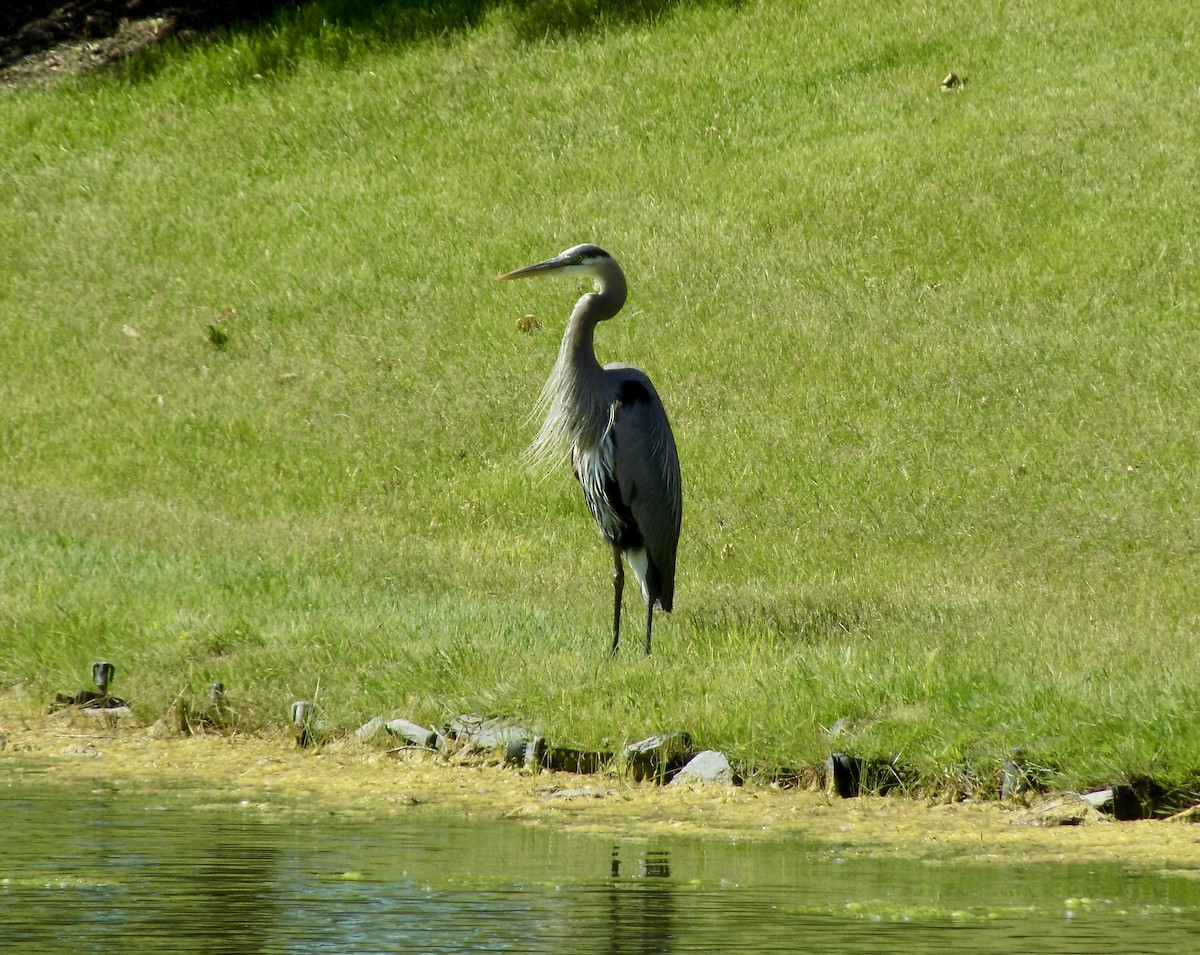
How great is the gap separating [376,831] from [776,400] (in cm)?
931

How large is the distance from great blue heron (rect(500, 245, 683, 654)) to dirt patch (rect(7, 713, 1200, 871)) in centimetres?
266

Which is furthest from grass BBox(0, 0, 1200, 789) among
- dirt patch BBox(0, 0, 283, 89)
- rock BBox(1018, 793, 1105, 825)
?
dirt patch BBox(0, 0, 283, 89)

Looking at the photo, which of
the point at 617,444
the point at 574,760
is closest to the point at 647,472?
the point at 617,444

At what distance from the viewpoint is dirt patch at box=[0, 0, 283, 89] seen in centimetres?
2384

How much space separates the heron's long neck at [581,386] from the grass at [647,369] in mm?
1110

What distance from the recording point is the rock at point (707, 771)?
6934 mm

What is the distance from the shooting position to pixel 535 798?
680 centimetres

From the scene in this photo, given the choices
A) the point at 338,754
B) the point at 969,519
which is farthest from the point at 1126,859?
the point at 969,519

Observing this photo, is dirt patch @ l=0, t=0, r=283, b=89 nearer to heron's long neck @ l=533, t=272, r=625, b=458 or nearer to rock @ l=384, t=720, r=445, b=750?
heron's long neck @ l=533, t=272, r=625, b=458

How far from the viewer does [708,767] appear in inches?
275

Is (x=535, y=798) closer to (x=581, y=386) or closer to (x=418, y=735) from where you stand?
(x=418, y=735)

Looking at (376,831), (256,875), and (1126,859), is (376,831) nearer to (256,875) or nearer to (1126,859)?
(256,875)

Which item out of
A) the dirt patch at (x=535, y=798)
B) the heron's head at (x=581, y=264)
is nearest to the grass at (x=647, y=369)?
the dirt patch at (x=535, y=798)

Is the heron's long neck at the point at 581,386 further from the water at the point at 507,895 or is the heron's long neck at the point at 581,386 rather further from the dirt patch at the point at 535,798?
the water at the point at 507,895
